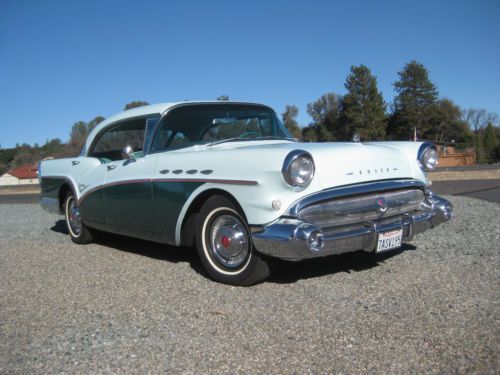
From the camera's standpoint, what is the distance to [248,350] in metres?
2.67

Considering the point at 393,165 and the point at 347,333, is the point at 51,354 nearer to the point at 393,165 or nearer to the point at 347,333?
the point at 347,333

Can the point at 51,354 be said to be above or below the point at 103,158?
below

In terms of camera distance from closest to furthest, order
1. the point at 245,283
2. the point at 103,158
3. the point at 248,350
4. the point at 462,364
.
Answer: the point at 462,364
the point at 248,350
the point at 245,283
the point at 103,158

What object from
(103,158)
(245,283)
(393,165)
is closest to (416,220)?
(393,165)

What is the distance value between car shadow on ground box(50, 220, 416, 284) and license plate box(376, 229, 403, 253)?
1.55 feet

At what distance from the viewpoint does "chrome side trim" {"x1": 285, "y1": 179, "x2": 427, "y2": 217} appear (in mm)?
→ 3500

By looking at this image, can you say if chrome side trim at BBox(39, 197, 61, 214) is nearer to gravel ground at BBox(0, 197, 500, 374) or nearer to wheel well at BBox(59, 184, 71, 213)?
wheel well at BBox(59, 184, 71, 213)

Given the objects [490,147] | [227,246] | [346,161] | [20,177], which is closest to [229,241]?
[227,246]

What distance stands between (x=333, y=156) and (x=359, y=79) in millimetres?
41821

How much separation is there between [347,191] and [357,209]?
18 centimetres

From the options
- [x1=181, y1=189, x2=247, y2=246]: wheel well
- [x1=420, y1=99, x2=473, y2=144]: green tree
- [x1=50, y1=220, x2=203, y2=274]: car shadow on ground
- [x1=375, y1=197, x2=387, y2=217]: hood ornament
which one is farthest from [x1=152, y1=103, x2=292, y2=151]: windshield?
[x1=420, y1=99, x2=473, y2=144]: green tree

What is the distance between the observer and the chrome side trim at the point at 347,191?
3.50 metres

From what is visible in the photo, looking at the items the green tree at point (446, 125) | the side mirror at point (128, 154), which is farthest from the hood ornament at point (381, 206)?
the green tree at point (446, 125)

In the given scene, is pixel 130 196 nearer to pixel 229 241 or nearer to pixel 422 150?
pixel 229 241
